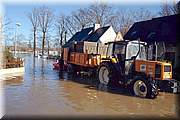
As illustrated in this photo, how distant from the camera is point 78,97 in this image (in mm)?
10414

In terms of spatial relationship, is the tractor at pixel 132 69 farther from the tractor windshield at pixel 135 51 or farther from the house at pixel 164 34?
the house at pixel 164 34

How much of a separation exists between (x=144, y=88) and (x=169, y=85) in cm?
91

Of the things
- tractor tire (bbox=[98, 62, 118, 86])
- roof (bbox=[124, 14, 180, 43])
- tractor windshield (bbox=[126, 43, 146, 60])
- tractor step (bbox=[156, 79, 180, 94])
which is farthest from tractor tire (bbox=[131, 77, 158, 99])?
roof (bbox=[124, 14, 180, 43])

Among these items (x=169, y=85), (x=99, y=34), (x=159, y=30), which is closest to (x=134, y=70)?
(x=169, y=85)

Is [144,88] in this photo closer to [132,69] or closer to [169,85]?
[169,85]

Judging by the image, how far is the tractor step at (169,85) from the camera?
1069 centimetres

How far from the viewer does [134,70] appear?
464 inches

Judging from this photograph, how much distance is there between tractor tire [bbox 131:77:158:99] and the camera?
10.5m

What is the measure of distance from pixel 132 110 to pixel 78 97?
2513 millimetres

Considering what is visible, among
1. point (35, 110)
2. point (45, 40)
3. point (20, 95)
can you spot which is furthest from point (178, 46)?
point (45, 40)

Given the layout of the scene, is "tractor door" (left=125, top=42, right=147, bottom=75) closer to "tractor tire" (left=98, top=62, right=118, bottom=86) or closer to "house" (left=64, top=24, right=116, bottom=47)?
"tractor tire" (left=98, top=62, right=118, bottom=86)

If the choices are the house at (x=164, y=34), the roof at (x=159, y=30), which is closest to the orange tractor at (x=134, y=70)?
the house at (x=164, y=34)

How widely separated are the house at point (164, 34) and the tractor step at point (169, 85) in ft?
9.75

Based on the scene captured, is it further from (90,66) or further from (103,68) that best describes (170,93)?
(90,66)
